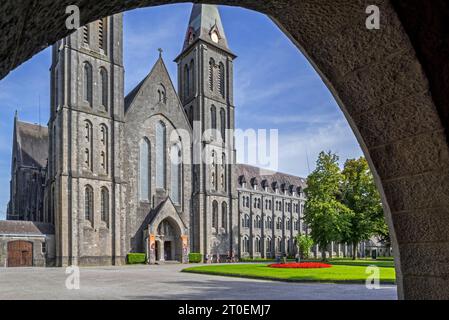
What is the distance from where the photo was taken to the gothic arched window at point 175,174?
4611 cm

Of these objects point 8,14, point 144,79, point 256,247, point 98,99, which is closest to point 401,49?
point 8,14

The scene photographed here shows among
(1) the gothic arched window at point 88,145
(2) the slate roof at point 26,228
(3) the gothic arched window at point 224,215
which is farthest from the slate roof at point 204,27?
(2) the slate roof at point 26,228

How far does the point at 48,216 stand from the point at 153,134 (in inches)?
531

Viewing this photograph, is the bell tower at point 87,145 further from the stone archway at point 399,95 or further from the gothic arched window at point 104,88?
the stone archway at point 399,95

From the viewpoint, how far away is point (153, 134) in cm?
4497

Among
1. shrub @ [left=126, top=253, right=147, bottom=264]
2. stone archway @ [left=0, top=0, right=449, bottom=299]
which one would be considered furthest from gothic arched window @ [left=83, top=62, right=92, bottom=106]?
stone archway @ [left=0, top=0, right=449, bottom=299]

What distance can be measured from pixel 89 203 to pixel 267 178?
1706 inches

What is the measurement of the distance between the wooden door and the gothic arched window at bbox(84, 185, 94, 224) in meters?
5.38

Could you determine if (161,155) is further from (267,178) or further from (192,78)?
(267,178)

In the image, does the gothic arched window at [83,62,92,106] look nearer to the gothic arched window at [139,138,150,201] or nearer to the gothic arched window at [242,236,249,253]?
the gothic arched window at [139,138,150,201]

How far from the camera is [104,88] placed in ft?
136

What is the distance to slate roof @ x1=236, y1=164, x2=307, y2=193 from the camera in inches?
2835

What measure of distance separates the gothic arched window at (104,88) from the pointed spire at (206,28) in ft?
46.9

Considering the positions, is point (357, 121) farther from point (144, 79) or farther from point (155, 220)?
point (144, 79)
